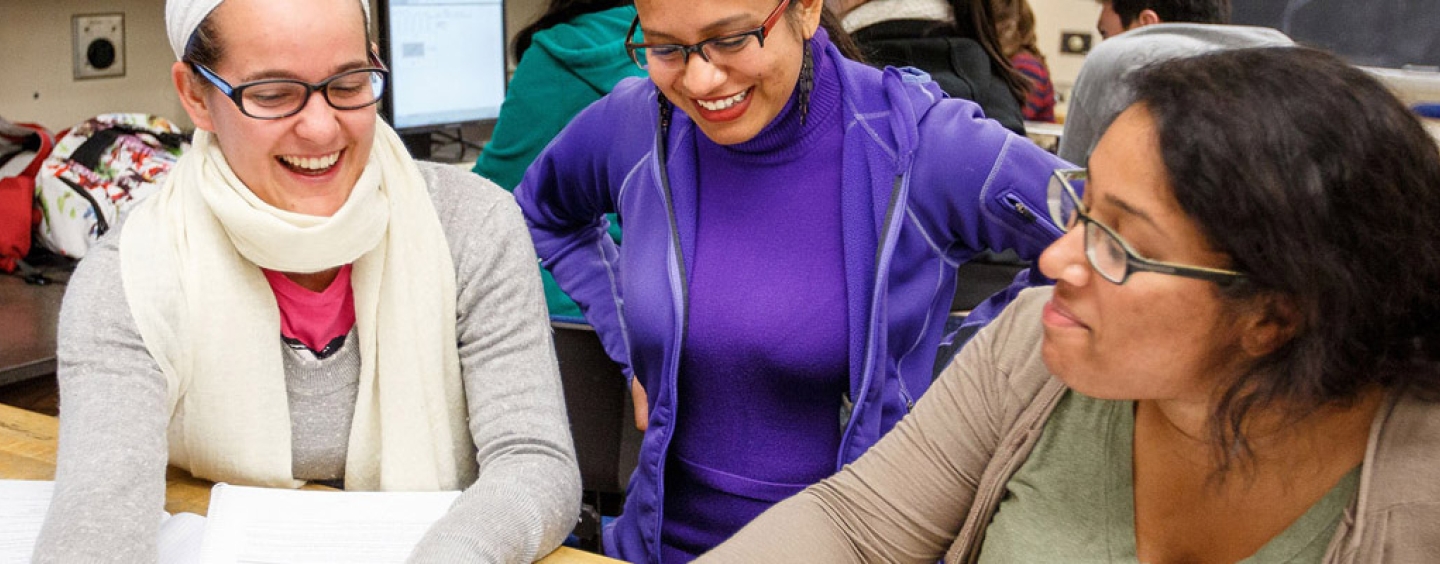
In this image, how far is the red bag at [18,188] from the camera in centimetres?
238

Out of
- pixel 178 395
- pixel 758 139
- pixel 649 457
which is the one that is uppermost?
pixel 758 139

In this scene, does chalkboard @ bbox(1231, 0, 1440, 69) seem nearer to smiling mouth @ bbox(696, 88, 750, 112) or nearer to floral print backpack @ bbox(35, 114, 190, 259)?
smiling mouth @ bbox(696, 88, 750, 112)

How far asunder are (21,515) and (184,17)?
0.52m

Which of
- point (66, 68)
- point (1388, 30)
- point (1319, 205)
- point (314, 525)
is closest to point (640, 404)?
point (314, 525)

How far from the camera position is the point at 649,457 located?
1.51 metres

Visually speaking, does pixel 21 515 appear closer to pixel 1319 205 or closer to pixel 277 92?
pixel 277 92

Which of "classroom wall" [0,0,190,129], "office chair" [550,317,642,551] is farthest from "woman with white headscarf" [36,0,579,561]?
"classroom wall" [0,0,190,129]

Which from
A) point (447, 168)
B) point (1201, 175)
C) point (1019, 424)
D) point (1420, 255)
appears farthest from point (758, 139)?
point (1420, 255)

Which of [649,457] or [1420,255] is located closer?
[1420,255]

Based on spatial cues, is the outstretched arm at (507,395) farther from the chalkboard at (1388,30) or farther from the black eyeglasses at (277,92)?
the chalkboard at (1388,30)

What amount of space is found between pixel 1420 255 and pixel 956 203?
0.55 meters

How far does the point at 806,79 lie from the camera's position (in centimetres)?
142

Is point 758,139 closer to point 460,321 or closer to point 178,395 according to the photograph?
point 460,321

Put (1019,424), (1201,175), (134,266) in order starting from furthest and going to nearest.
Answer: (134,266), (1019,424), (1201,175)
